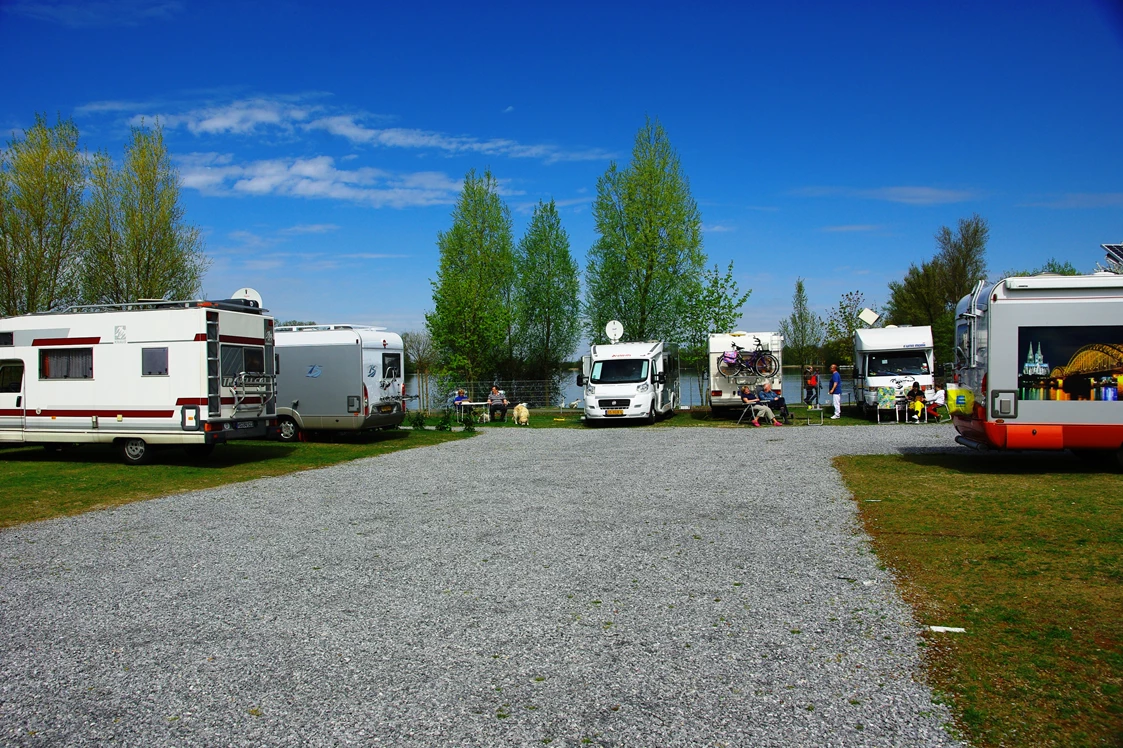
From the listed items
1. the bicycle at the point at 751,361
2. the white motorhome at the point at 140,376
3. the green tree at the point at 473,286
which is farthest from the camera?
the green tree at the point at 473,286

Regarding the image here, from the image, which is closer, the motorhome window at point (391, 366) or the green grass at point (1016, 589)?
the green grass at point (1016, 589)

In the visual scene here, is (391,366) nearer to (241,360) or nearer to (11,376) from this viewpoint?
(241,360)

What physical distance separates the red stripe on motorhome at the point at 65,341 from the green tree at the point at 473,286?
21136mm

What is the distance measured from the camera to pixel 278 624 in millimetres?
5309

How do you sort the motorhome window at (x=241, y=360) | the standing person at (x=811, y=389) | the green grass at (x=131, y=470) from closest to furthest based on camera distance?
the green grass at (x=131, y=470) < the motorhome window at (x=241, y=360) < the standing person at (x=811, y=389)

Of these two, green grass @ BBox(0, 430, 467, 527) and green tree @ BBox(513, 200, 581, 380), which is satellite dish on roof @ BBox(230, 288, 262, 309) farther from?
green tree @ BBox(513, 200, 581, 380)

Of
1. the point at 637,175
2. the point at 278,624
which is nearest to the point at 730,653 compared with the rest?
the point at 278,624

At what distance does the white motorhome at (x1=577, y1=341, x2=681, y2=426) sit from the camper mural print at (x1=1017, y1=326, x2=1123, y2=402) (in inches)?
508

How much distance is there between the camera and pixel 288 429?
19.7m

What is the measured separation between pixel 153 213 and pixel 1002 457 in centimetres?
2530

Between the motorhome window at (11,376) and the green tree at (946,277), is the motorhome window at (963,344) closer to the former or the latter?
the motorhome window at (11,376)

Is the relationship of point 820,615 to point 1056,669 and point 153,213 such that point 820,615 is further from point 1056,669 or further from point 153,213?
point 153,213

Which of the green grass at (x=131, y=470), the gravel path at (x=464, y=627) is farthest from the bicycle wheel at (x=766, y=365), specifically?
the gravel path at (x=464, y=627)

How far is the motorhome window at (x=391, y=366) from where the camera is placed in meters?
19.6
